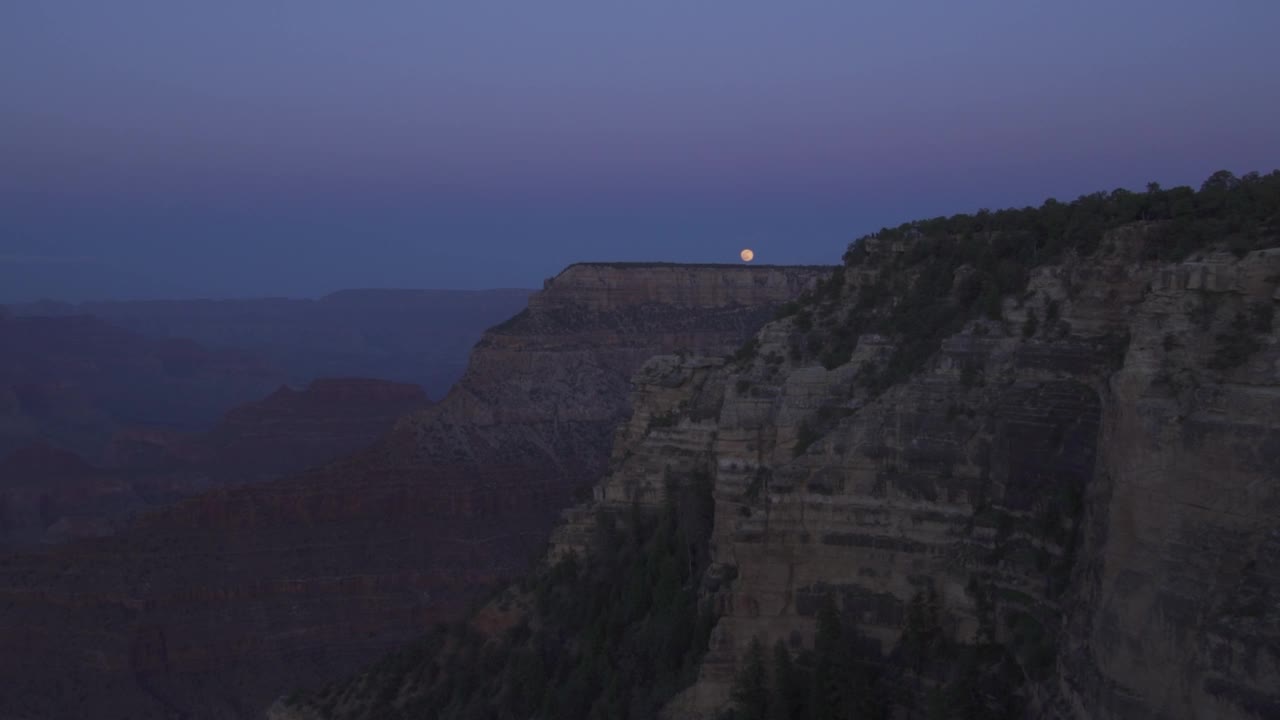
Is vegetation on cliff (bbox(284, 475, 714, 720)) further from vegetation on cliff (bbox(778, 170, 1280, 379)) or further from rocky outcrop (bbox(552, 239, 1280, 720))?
vegetation on cliff (bbox(778, 170, 1280, 379))

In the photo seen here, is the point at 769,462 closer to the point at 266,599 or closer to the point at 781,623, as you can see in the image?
the point at 781,623

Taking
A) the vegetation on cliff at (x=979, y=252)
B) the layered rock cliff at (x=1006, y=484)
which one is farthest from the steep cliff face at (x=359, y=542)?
the layered rock cliff at (x=1006, y=484)

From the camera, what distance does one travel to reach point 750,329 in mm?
82375

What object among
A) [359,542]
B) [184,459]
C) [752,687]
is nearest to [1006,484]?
[752,687]

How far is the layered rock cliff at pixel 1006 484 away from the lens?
1456cm

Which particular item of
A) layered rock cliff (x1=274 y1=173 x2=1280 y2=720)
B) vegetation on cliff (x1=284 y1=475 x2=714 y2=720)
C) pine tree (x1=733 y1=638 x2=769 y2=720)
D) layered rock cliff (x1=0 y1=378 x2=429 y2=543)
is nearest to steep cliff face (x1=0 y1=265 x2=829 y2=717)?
layered rock cliff (x1=0 y1=378 x2=429 y2=543)

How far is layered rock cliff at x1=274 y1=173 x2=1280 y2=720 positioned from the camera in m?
14.6

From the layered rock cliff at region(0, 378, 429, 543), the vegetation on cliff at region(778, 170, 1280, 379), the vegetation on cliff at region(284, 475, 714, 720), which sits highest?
the vegetation on cliff at region(778, 170, 1280, 379)

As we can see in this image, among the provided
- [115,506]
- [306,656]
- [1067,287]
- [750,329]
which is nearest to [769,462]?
[1067,287]

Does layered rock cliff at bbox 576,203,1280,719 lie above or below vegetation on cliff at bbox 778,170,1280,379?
below

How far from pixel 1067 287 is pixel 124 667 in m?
49.3

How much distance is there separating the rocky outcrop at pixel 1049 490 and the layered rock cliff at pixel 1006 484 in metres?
0.03

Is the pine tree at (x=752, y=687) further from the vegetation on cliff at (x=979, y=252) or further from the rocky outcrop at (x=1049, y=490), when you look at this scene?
the vegetation on cliff at (x=979, y=252)

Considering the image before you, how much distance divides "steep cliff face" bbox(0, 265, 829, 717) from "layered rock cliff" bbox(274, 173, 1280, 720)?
32459mm
